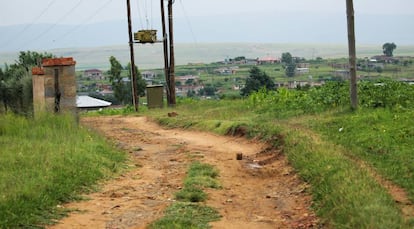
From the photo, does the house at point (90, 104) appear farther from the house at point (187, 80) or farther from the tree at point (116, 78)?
the house at point (187, 80)

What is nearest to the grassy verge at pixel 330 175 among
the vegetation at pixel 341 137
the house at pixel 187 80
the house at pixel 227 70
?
the vegetation at pixel 341 137

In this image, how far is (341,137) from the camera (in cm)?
1281

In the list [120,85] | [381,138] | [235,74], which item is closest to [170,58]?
[120,85]

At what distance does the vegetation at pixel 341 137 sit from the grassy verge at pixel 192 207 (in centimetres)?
137

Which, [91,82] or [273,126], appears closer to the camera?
[273,126]

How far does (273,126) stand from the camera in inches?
606

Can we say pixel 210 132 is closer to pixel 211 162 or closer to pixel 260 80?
pixel 211 162

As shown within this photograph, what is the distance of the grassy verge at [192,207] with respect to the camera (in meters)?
7.65

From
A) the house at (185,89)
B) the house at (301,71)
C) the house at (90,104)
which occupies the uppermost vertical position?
the house at (301,71)

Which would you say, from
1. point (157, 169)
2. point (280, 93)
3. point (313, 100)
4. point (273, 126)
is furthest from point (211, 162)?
point (280, 93)

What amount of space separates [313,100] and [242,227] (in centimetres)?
1139

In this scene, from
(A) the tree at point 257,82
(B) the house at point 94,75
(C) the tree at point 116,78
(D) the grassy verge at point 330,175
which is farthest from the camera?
(B) the house at point 94,75

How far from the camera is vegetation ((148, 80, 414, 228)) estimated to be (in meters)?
7.51

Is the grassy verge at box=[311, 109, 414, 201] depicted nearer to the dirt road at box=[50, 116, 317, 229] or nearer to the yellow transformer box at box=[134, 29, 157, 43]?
the dirt road at box=[50, 116, 317, 229]
